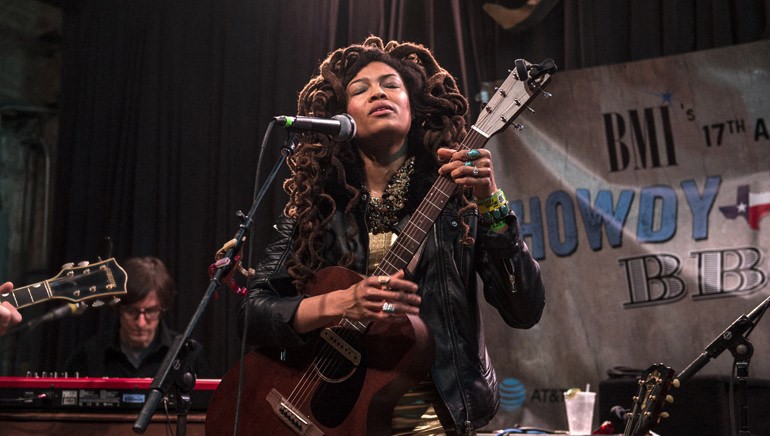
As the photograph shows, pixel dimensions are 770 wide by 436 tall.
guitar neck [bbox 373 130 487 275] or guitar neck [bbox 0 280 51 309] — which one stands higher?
guitar neck [bbox 373 130 487 275]

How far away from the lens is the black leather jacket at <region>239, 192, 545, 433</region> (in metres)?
2.38

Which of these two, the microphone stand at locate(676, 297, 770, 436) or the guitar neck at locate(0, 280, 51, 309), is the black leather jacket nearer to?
the microphone stand at locate(676, 297, 770, 436)

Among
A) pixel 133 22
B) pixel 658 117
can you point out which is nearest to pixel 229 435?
pixel 658 117

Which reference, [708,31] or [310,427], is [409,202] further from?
[708,31]

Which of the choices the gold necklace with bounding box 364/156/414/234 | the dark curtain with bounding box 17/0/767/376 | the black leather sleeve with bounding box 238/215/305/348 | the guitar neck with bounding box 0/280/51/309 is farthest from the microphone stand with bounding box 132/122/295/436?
the dark curtain with bounding box 17/0/767/376

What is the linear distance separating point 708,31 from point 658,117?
1.88 ft

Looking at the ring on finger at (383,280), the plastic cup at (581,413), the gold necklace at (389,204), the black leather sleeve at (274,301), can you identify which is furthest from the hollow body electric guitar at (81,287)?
the plastic cup at (581,413)

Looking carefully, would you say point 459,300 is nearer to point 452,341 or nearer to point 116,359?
point 452,341

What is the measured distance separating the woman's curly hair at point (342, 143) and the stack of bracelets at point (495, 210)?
0.40 meters

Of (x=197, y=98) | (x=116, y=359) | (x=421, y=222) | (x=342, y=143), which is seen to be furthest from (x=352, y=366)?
(x=197, y=98)

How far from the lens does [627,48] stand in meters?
4.79

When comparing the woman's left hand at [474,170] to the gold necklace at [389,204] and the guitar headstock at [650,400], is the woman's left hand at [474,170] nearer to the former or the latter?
the gold necklace at [389,204]

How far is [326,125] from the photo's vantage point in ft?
8.12

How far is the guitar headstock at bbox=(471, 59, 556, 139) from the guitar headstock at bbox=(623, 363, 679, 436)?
1.32 m
